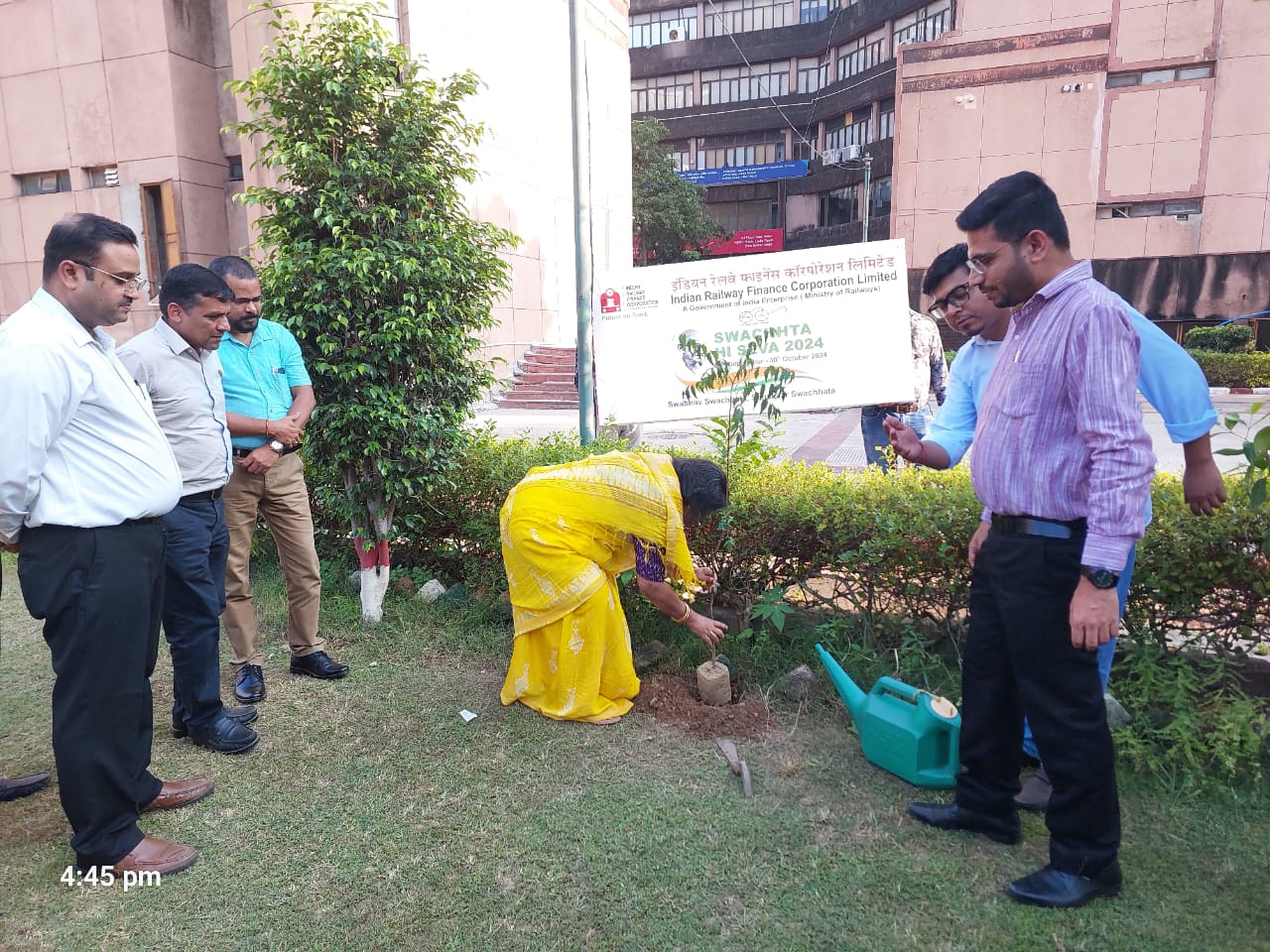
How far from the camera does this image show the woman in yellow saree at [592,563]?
316cm

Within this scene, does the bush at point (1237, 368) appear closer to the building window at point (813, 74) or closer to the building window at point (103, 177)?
the building window at point (103, 177)

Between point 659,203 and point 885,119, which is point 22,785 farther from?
point 885,119

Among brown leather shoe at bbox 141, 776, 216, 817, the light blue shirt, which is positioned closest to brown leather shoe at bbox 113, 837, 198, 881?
brown leather shoe at bbox 141, 776, 216, 817

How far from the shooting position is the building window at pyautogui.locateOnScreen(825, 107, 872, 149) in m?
36.1

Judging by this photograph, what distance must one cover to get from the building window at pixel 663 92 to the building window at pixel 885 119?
1163 cm

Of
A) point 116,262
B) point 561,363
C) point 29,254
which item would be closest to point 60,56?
point 29,254

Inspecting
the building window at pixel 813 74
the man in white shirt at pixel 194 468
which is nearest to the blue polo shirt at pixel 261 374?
the man in white shirt at pixel 194 468

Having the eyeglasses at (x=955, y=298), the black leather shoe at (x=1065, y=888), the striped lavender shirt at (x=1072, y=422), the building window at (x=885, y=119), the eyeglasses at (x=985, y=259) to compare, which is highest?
the building window at (x=885, y=119)

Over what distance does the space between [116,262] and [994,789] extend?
3230 mm

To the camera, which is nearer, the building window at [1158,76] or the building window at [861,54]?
the building window at [1158,76]

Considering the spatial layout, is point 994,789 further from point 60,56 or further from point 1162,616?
point 60,56

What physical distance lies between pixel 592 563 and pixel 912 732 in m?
1.41

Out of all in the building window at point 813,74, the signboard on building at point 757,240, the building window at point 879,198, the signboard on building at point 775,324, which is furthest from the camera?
the signboard on building at point 757,240

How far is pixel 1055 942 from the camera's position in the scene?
2102mm
